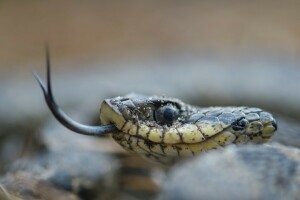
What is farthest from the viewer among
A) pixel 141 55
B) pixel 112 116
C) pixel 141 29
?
pixel 141 29

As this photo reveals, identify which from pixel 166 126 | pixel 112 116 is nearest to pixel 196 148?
pixel 166 126

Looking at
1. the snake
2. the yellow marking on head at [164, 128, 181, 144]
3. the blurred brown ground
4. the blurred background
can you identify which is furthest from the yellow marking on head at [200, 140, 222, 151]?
the blurred brown ground

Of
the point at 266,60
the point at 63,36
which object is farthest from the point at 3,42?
the point at 266,60

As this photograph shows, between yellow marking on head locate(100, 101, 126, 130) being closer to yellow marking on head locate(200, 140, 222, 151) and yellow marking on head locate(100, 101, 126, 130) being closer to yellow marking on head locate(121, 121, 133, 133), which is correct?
yellow marking on head locate(121, 121, 133, 133)

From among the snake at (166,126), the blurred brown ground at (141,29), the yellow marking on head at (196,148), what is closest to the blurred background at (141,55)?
the blurred brown ground at (141,29)

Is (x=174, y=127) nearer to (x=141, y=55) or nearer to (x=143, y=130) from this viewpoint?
(x=143, y=130)
